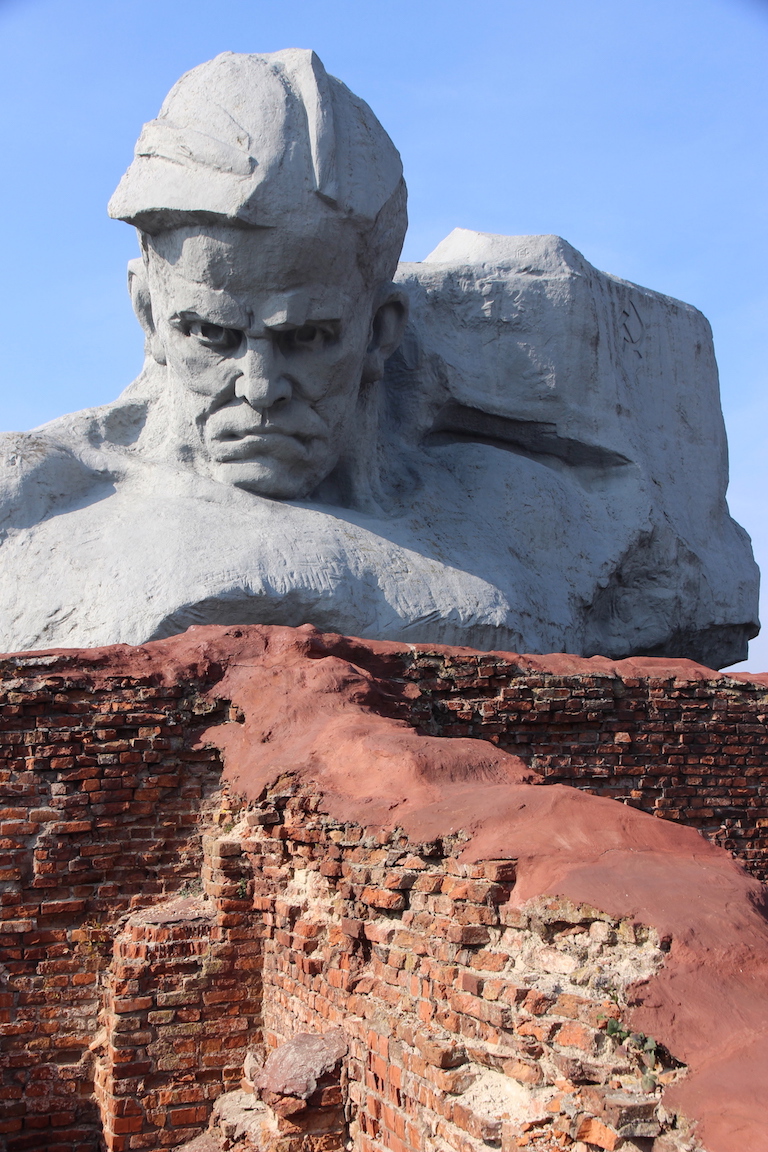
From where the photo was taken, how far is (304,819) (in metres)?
3.87

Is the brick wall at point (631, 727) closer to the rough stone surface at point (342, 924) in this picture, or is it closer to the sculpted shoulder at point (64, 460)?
the rough stone surface at point (342, 924)

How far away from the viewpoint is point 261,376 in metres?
6.77

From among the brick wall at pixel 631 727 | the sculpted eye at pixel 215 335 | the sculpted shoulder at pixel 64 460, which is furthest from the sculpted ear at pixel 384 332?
the brick wall at pixel 631 727

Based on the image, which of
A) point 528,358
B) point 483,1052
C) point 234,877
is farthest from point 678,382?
point 483,1052

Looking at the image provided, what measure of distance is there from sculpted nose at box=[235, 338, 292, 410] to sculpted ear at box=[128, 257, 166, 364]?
2.98 ft

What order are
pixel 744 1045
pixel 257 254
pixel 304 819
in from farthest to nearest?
pixel 257 254, pixel 304 819, pixel 744 1045

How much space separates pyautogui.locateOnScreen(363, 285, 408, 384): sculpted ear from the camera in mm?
7672

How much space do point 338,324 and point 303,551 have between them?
54.8 inches

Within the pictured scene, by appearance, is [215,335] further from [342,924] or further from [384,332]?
[342,924]

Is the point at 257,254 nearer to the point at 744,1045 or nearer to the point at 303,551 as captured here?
the point at 303,551

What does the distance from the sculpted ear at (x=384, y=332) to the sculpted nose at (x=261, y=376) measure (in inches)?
38.5

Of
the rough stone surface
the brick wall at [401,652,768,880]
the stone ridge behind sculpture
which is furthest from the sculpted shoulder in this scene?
the brick wall at [401,652,768,880]

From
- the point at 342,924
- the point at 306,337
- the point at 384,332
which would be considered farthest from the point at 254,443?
the point at 342,924

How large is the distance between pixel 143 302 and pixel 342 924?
16.6ft
